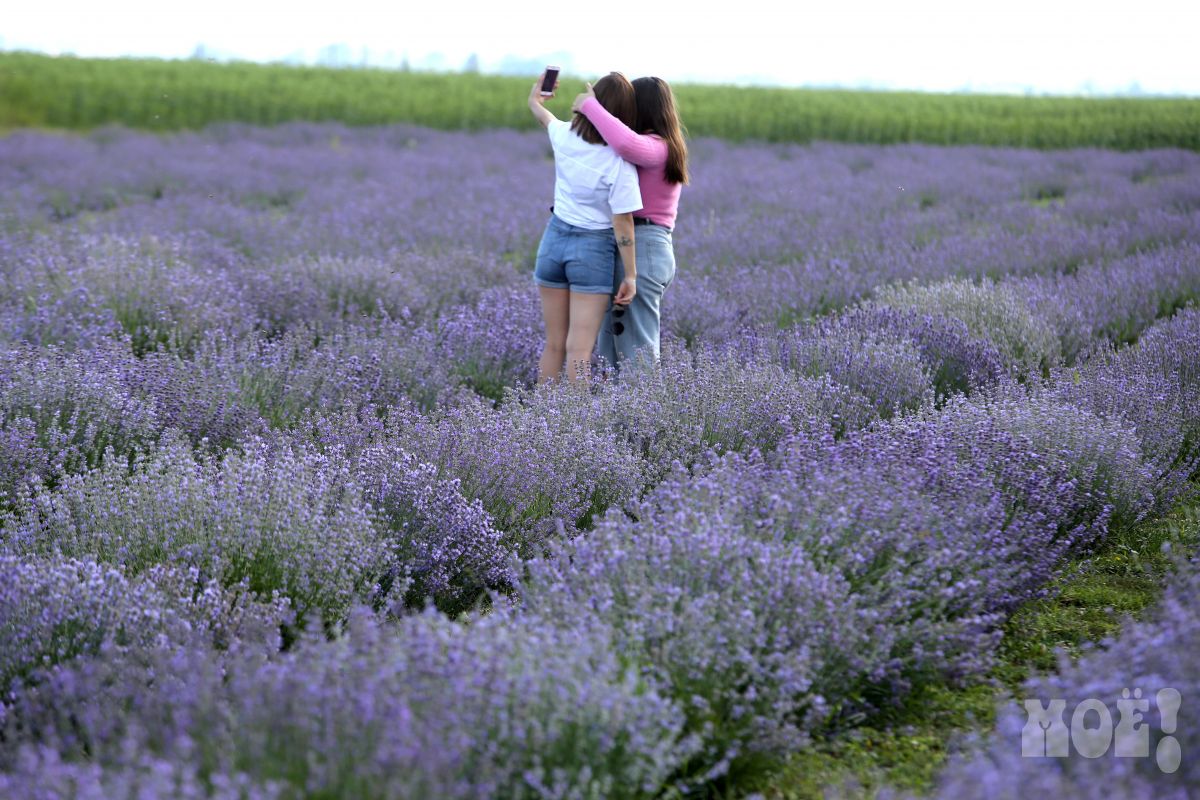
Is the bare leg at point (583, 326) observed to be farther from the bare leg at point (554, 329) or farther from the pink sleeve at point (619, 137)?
the pink sleeve at point (619, 137)

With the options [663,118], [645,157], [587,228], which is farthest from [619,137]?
[587,228]

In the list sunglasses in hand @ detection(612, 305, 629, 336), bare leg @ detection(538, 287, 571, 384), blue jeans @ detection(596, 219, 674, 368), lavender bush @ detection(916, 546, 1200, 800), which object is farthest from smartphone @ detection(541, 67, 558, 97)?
lavender bush @ detection(916, 546, 1200, 800)

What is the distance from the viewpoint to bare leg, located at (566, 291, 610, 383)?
4484 mm

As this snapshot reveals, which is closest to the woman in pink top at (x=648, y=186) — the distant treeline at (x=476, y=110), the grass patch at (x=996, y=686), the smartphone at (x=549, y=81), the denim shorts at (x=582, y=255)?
the denim shorts at (x=582, y=255)

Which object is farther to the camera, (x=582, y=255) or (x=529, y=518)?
(x=582, y=255)

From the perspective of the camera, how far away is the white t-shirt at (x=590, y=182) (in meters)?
4.29

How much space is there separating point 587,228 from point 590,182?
0.20 metres

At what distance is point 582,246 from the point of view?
14.6ft

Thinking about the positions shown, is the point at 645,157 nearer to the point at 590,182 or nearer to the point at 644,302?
the point at 590,182

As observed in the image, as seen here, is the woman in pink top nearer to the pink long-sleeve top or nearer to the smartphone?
the pink long-sleeve top

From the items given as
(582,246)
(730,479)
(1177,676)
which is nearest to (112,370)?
(582,246)

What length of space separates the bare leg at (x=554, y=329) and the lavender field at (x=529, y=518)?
375 mm

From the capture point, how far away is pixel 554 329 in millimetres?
4703

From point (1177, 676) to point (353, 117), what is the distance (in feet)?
73.4
